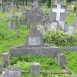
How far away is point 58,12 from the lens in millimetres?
16016

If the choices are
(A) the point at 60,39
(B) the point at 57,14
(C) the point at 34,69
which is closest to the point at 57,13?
(B) the point at 57,14

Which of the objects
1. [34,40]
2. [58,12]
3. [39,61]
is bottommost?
[39,61]

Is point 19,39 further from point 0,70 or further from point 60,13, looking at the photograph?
point 0,70

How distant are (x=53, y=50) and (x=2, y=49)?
2249 mm

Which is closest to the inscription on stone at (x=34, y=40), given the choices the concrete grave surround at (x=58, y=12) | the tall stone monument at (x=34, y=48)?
the tall stone monument at (x=34, y=48)

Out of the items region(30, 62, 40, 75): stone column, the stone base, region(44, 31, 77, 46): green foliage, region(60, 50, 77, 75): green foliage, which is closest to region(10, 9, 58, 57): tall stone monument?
the stone base

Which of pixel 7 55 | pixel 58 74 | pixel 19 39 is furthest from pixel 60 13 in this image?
pixel 58 74

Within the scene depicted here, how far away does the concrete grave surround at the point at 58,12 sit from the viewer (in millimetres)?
15758

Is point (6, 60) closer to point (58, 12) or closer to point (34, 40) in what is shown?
point (34, 40)

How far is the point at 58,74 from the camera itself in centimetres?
888

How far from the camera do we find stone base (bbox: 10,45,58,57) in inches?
445

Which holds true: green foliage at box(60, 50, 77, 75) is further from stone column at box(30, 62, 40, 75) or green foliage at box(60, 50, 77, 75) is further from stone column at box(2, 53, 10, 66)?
stone column at box(2, 53, 10, 66)

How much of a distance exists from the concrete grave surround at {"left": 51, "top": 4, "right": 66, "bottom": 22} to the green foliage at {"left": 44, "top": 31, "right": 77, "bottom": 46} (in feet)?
9.30

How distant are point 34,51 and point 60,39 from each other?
197 centimetres
